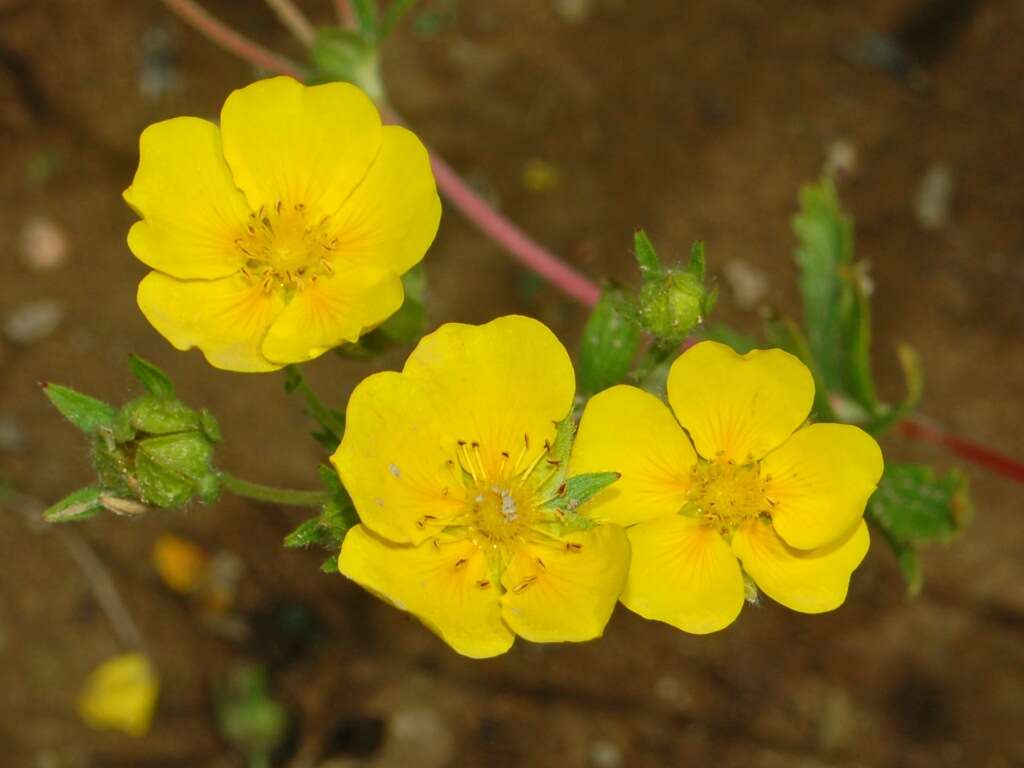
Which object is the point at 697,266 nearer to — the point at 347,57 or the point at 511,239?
the point at 511,239

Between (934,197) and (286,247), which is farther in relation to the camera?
(934,197)

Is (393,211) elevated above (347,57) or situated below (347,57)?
above

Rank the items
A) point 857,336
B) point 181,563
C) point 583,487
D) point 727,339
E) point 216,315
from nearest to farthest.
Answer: point 583,487, point 216,315, point 857,336, point 727,339, point 181,563

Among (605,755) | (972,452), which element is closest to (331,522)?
(972,452)

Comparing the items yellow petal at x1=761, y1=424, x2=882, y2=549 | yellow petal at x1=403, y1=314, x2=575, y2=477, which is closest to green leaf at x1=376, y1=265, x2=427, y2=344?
yellow petal at x1=403, y1=314, x2=575, y2=477

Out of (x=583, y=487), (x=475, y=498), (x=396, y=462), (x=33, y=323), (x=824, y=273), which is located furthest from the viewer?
(x=33, y=323)

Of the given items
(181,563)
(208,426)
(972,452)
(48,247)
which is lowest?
(181,563)

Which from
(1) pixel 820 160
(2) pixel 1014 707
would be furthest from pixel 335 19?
(2) pixel 1014 707

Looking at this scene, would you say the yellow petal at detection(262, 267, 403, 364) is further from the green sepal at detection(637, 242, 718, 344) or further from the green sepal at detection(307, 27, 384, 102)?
the green sepal at detection(307, 27, 384, 102)
